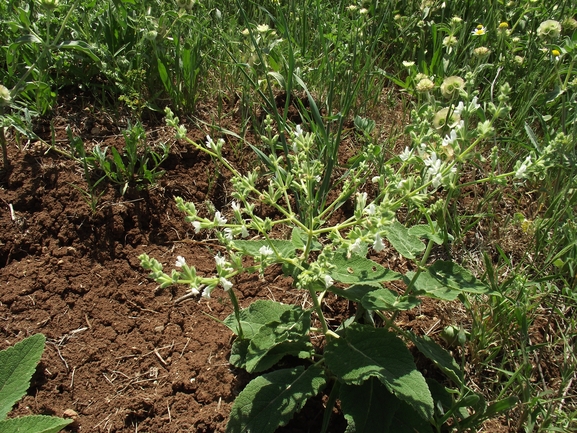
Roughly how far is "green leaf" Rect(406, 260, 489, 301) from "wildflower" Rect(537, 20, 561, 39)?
165 cm

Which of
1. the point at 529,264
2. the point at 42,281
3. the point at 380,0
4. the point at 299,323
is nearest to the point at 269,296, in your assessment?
the point at 299,323

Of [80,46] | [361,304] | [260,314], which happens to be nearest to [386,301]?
[361,304]

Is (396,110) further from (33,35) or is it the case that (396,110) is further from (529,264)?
(33,35)

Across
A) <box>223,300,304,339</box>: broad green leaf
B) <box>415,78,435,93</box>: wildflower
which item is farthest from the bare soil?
<box>415,78,435,93</box>: wildflower

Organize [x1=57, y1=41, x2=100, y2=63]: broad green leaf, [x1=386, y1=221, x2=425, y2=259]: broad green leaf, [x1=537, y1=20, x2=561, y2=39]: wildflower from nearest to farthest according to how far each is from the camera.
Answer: [x1=386, y1=221, x2=425, y2=259]: broad green leaf < [x1=57, y1=41, x2=100, y2=63]: broad green leaf < [x1=537, y1=20, x2=561, y2=39]: wildflower

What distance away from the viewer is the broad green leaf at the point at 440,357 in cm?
172

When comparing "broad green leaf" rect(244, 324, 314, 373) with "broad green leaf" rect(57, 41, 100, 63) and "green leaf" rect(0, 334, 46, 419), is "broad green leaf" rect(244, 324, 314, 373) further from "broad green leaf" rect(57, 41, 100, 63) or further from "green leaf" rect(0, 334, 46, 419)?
"broad green leaf" rect(57, 41, 100, 63)

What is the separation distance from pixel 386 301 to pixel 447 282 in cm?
20

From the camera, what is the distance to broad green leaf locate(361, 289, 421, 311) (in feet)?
5.46

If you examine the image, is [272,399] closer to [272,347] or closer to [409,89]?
[272,347]

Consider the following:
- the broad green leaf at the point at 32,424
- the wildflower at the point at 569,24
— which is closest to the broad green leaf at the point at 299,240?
the broad green leaf at the point at 32,424

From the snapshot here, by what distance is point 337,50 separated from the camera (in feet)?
10.0

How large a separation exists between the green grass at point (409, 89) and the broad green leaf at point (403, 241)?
13 cm

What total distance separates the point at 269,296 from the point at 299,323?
0.44 meters
